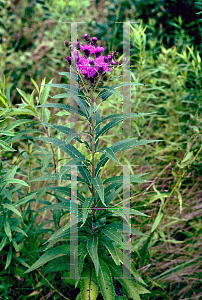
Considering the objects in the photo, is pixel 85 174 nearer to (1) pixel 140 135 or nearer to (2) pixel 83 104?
(2) pixel 83 104

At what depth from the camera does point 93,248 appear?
130 cm

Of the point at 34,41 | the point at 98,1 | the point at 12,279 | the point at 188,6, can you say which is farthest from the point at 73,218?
the point at 98,1

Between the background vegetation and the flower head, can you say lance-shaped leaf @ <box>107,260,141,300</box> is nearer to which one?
the background vegetation

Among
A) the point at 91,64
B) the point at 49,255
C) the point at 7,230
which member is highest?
the point at 91,64

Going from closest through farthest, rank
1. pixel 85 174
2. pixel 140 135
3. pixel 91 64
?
pixel 91 64 → pixel 85 174 → pixel 140 135

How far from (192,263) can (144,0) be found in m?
3.86

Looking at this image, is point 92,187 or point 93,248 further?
point 92,187

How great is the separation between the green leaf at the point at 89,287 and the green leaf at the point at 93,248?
0.67 feet

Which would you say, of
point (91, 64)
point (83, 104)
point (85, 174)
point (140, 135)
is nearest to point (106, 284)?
point (85, 174)

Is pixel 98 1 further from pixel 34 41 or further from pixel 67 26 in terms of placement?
pixel 34 41

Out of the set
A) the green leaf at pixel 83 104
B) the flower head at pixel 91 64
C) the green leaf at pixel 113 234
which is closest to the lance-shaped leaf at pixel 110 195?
the green leaf at pixel 113 234

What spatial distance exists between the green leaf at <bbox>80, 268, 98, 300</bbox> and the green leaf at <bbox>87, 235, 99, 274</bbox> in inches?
8.1

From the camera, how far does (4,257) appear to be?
71.6 inches

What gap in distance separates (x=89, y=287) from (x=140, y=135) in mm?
1570
